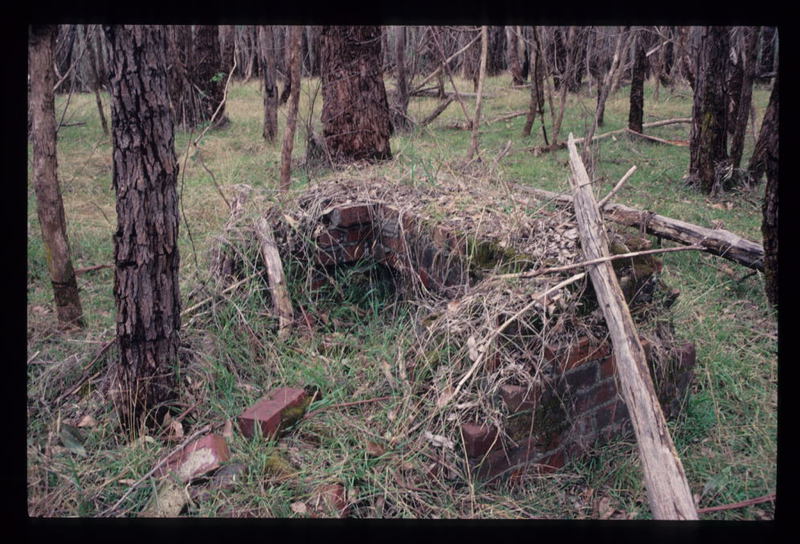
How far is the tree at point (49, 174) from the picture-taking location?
3111 mm

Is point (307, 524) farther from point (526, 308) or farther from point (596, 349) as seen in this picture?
point (596, 349)

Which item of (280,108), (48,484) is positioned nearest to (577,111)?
(280,108)

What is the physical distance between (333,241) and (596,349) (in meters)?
1.65

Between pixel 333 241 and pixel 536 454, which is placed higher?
pixel 333 241

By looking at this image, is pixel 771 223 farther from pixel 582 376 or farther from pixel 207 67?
pixel 207 67

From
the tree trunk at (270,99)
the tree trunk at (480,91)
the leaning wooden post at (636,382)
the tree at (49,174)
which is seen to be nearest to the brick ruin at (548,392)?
the leaning wooden post at (636,382)

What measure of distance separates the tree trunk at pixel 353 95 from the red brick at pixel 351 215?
178 centimetres

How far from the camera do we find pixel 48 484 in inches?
90.6

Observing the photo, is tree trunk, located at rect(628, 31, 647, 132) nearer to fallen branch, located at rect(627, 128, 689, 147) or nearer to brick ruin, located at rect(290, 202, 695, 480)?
fallen branch, located at rect(627, 128, 689, 147)

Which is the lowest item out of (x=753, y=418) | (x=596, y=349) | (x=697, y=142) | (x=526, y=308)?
(x=753, y=418)

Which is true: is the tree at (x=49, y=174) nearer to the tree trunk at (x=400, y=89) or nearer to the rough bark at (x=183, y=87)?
the tree trunk at (x=400, y=89)

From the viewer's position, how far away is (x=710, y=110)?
5.55m

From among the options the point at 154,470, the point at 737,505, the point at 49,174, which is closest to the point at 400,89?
the point at 49,174

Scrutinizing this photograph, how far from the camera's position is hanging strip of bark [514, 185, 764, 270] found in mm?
3359
